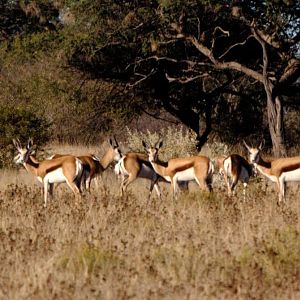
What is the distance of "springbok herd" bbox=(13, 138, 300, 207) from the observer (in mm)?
13633

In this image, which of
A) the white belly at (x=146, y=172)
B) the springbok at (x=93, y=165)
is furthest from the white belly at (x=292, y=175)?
the springbok at (x=93, y=165)

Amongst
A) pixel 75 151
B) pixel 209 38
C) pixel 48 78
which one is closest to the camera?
pixel 209 38

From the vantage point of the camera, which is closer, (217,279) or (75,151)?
(217,279)

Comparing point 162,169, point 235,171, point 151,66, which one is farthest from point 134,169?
point 151,66

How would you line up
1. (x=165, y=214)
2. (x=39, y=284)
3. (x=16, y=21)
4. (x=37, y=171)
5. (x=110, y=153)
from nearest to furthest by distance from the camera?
(x=39, y=284), (x=165, y=214), (x=37, y=171), (x=110, y=153), (x=16, y=21)

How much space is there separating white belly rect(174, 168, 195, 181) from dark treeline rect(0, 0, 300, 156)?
19.7 ft

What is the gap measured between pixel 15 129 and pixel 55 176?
7.30 meters

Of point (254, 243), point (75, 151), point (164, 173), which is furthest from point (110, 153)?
point (75, 151)

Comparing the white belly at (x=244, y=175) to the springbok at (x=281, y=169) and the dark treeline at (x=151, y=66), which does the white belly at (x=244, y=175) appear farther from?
the dark treeline at (x=151, y=66)

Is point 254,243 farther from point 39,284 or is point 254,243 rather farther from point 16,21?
point 16,21

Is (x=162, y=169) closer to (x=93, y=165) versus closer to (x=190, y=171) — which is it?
(x=190, y=171)

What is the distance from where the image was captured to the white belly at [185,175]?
14.4m

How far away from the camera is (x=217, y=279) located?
23.9 feet

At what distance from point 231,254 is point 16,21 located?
3178 cm
